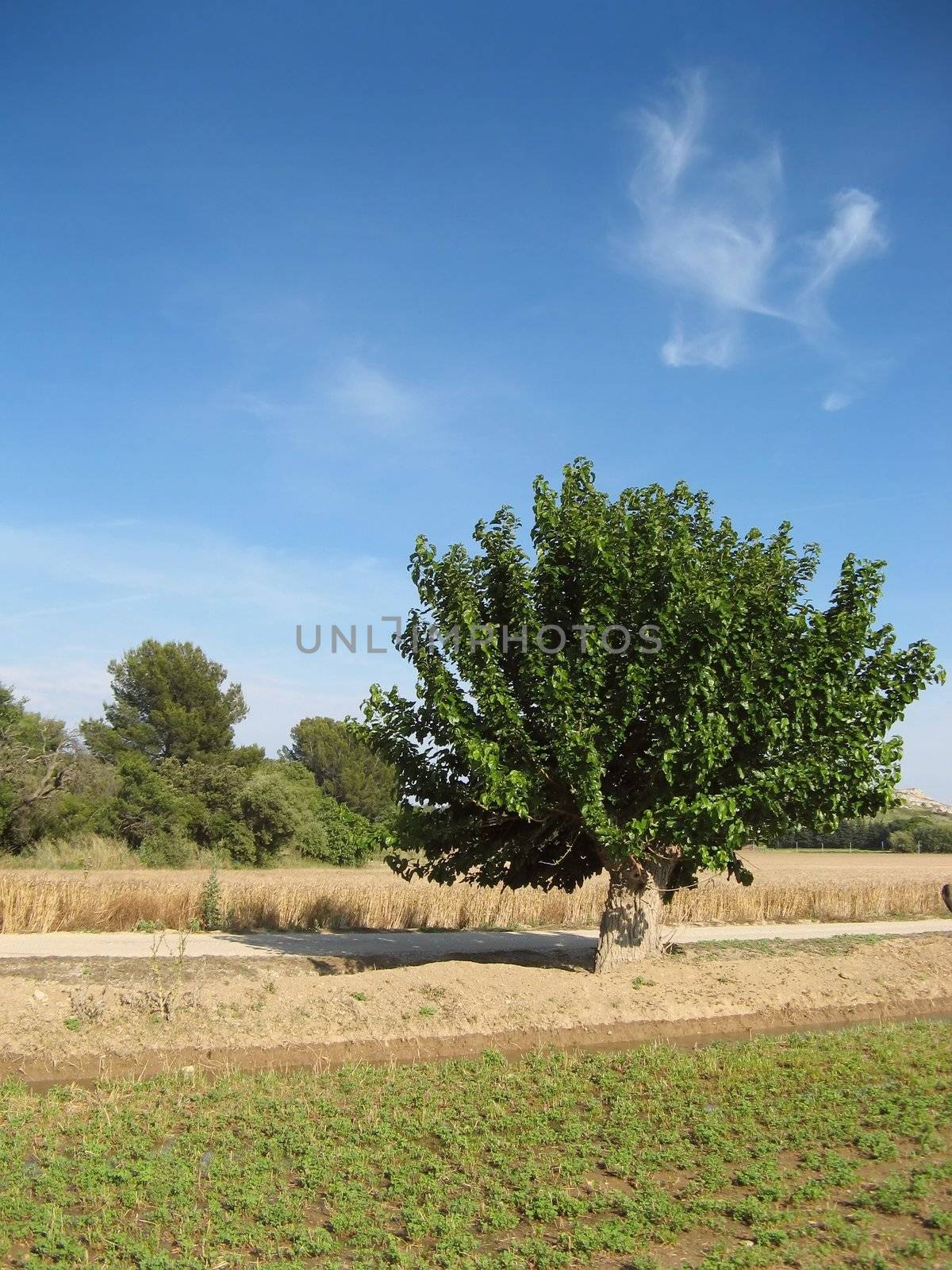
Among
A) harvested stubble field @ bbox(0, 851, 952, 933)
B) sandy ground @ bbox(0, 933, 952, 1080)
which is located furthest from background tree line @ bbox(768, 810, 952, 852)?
sandy ground @ bbox(0, 933, 952, 1080)

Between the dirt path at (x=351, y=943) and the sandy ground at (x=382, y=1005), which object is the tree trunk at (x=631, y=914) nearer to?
the sandy ground at (x=382, y=1005)

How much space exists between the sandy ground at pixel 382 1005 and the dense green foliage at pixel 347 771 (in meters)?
46.1

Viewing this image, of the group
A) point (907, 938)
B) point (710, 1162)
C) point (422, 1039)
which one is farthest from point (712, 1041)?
point (907, 938)

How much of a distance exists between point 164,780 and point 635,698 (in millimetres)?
37512

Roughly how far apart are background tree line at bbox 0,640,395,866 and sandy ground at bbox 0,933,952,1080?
22.4 m

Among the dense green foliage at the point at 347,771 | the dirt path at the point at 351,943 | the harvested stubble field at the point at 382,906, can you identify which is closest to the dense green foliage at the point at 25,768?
the harvested stubble field at the point at 382,906

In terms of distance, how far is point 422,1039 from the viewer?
37.6 ft

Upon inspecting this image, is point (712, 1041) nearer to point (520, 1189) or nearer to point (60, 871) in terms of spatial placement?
point (520, 1189)

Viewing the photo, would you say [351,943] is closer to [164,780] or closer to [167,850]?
[167,850]

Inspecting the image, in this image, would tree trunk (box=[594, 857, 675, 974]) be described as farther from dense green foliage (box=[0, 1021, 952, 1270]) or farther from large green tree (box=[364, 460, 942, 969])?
dense green foliage (box=[0, 1021, 952, 1270])

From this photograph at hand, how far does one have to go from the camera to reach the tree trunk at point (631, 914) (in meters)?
14.3

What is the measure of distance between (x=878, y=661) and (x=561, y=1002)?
615cm

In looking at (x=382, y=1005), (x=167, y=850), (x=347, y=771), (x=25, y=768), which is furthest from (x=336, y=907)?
(x=347, y=771)

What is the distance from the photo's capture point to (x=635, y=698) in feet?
40.5
